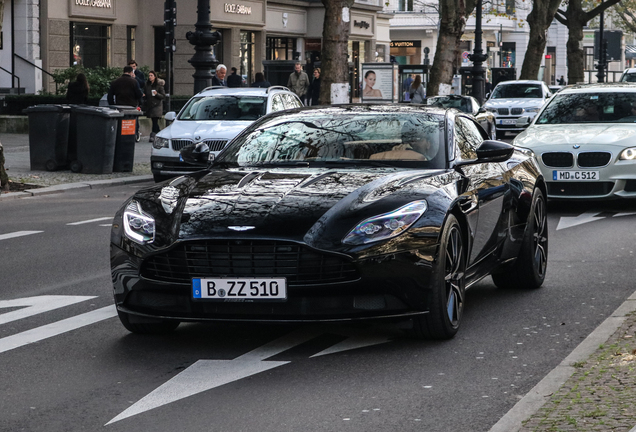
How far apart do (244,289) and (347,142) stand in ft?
5.67

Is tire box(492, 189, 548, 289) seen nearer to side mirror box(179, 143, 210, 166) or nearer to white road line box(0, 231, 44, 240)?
side mirror box(179, 143, 210, 166)

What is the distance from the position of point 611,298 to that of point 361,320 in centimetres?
277

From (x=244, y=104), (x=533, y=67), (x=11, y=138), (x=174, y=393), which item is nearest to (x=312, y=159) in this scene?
(x=174, y=393)

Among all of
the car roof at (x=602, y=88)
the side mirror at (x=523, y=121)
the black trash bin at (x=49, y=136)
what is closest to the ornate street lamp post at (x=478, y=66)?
the side mirror at (x=523, y=121)

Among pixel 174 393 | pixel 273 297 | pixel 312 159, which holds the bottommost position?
pixel 174 393

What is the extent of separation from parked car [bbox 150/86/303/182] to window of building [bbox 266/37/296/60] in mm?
30169

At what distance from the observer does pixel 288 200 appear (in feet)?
21.4

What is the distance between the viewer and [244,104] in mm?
20156

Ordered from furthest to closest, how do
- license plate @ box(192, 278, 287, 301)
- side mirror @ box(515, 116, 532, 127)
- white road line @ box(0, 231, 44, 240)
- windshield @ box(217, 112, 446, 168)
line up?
side mirror @ box(515, 116, 532, 127) < white road line @ box(0, 231, 44, 240) < windshield @ box(217, 112, 446, 168) < license plate @ box(192, 278, 287, 301)

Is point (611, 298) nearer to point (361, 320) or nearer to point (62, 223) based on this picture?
point (361, 320)

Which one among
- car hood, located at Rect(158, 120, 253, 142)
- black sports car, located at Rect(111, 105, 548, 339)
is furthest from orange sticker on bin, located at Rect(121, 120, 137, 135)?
black sports car, located at Rect(111, 105, 548, 339)

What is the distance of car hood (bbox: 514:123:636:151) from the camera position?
14.4 meters

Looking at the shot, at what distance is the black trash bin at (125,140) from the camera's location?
824 inches

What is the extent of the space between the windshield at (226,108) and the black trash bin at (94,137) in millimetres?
1243
